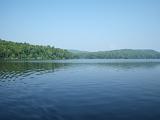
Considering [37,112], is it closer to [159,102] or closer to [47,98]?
[47,98]

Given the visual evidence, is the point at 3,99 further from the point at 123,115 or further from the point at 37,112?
the point at 123,115

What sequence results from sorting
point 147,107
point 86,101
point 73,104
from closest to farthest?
point 147,107 → point 73,104 → point 86,101

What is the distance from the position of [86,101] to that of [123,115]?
7.71 metres

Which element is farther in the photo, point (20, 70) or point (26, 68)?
point (26, 68)

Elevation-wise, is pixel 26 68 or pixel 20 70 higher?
pixel 26 68

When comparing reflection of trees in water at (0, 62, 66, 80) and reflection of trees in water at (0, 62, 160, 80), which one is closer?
reflection of trees in water at (0, 62, 66, 80)

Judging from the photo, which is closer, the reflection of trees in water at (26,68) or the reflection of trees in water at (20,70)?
the reflection of trees in water at (20,70)

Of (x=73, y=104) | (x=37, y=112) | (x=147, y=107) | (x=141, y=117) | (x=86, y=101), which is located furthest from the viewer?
(x=86, y=101)

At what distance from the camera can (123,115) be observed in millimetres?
22188

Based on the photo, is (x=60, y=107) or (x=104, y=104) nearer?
(x=60, y=107)

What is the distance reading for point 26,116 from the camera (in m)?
21.6

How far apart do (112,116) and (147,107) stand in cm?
594

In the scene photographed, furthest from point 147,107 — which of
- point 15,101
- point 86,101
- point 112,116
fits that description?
point 15,101

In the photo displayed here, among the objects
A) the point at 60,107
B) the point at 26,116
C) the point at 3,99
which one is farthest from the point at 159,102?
the point at 3,99
